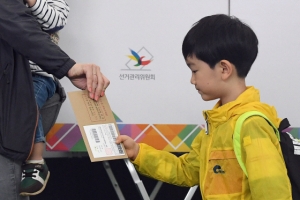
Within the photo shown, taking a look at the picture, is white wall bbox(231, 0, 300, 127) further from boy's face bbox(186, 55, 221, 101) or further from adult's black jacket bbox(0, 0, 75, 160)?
adult's black jacket bbox(0, 0, 75, 160)

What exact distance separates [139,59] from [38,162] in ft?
2.98

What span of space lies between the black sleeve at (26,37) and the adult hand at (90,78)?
4cm

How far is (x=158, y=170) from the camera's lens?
1499 millimetres

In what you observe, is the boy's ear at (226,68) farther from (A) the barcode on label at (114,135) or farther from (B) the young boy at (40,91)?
(B) the young boy at (40,91)

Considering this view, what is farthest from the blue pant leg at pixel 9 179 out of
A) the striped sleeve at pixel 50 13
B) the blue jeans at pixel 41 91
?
the striped sleeve at pixel 50 13

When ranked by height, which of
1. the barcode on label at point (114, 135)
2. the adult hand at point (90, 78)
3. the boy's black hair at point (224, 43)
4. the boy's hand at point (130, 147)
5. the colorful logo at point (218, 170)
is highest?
the boy's black hair at point (224, 43)

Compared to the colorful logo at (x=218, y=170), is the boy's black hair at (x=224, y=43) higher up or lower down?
higher up

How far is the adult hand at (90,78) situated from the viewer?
4.46 ft

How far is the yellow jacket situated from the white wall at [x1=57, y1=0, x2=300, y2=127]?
2.24 feet

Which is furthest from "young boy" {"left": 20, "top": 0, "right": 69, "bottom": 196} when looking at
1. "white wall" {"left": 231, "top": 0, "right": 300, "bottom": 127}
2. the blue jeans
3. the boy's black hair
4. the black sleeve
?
"white wall" {"left": 231, "top": 0, "right": 300, "bottom": 127}

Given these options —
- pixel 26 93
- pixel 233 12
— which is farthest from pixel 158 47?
pixel 26 93

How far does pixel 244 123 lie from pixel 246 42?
0.25 m

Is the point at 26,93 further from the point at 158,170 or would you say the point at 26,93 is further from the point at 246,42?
the point at 246,42

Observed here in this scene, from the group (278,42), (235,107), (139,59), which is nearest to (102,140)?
(235,107)
